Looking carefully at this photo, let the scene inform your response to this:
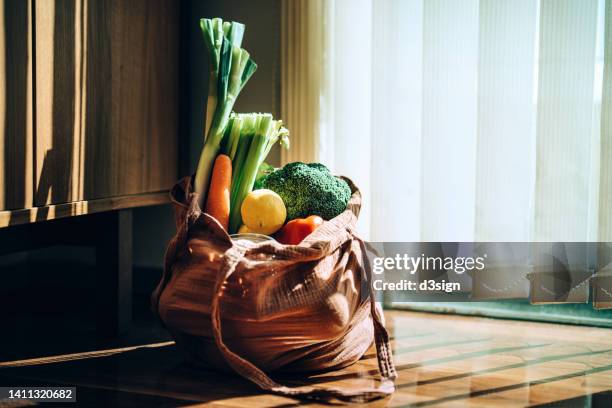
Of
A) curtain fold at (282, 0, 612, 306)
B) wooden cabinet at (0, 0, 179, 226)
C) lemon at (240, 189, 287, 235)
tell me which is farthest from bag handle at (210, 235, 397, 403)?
curtain fold at (282, 0, 612, 306)

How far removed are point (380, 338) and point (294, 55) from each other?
2.95ft

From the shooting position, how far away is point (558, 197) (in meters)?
1.69

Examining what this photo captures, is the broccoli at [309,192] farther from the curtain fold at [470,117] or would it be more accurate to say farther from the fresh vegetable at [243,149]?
the curtain fold at [470,117]

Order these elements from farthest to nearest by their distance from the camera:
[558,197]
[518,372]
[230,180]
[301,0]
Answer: [301,0] < [558,197] < [230,180] < [518,372]

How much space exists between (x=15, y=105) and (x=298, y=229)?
647mm

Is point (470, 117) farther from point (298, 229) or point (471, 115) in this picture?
point (298, 229)

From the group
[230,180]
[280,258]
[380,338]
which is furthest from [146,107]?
[380,338]

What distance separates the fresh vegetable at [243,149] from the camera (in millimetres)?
1542

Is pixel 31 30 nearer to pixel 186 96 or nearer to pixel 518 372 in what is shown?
pixel 186 96

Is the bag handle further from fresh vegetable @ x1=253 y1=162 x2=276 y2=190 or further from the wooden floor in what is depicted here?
fresh vegetable @ x1=253 y1=162 x2=276 y2=190

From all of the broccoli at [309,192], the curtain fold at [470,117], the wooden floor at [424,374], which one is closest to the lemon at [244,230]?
the broccoli at [309,192]

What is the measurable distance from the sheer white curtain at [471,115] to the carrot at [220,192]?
418 mm

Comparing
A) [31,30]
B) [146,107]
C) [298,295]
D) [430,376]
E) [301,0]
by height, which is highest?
[301,0]

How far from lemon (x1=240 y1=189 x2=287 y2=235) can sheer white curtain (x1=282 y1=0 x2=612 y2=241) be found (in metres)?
0.43
